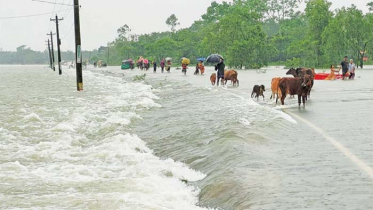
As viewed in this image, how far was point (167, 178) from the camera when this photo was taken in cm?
935

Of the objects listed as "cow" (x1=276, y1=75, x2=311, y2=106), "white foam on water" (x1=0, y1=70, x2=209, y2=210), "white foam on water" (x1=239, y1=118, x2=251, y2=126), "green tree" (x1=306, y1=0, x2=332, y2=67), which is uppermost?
"green tree" (x1=306, y1=0, x2=332, y2=67)

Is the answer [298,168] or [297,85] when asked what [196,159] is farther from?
[297,85]

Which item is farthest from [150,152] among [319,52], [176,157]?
[319,52]

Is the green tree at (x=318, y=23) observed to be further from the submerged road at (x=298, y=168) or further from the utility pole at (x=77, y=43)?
the submerged road at (x=298, y=168)

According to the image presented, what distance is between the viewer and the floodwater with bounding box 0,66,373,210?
25.0ft

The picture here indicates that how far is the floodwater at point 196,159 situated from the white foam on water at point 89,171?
18 mm

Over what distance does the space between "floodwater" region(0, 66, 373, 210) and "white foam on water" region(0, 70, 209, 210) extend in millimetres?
18

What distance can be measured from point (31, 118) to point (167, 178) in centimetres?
1069

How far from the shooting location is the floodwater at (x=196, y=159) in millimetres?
7609

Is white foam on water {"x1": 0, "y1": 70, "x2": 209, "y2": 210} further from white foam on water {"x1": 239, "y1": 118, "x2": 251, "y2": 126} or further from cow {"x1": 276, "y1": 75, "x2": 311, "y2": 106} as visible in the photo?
cow {"x1": 276, "y1": 75, "x2": 311, "y2": 106}

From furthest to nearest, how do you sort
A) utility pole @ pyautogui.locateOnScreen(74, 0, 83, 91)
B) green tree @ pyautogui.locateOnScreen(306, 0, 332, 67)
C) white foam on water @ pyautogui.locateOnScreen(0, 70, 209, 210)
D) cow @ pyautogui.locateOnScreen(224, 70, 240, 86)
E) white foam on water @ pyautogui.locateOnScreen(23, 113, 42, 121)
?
green tree @ pyautogui.locateOnScreen(306, 0, 332, 67), utility pole @ pyautogui.locateOnScreen(74, 0, 83, 91), cow @ pyautogui.locateOnScreen(224, 70, 240, 86), white foam on water @ pyautogui.locateOnScreen(23, 113, 42, 121), white foam on water @ pyautogui.locateOnScreen(0, 70, 209, 210)

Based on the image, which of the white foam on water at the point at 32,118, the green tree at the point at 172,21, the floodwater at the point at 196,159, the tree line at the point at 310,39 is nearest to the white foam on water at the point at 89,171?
the floodwater at the point at 196,159

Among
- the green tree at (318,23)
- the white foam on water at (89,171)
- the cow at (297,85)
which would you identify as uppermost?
the green tree at (318,23)

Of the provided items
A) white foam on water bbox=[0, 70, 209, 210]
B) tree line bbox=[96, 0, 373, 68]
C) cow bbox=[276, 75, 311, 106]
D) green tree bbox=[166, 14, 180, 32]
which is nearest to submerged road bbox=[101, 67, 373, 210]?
white foam on water bbox=[0, 70, 209, 210]
